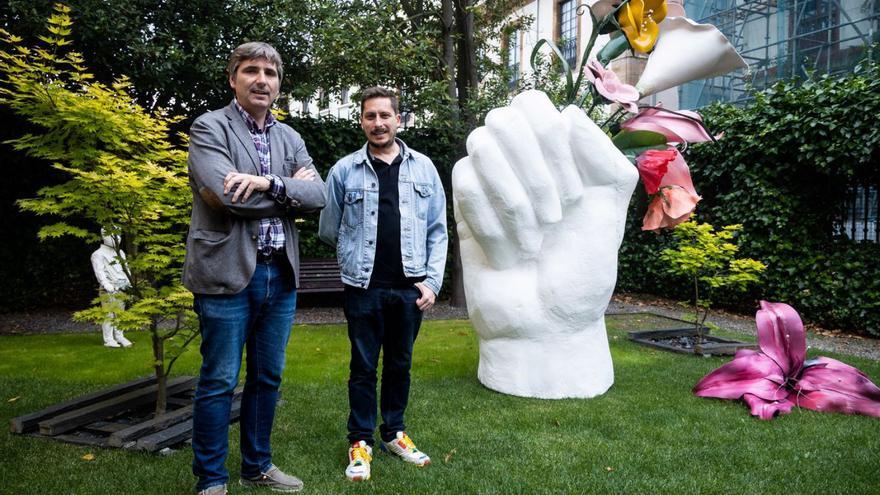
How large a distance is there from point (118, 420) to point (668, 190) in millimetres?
4412

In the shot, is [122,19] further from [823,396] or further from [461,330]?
[823,396]

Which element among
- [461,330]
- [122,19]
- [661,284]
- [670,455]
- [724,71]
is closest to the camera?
[670,455]

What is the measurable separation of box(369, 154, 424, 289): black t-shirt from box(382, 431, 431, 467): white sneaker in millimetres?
865

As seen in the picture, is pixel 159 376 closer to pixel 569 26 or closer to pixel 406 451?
pixel 406 451

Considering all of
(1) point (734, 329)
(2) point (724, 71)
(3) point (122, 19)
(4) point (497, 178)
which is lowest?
(1) point (734, 329)

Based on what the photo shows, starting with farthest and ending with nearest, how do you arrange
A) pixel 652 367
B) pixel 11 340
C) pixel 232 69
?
pixel 11 340 < pixel 652 367 < pixel 232 69

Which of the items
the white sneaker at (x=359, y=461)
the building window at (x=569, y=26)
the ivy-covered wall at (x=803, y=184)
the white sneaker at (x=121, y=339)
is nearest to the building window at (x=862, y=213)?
the ivy-covered wall at (x=803, y=184)

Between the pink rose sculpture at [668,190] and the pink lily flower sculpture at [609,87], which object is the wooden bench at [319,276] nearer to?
the pink rose sculpture at [668,190]

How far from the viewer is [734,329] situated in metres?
7.85

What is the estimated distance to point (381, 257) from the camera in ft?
10.1

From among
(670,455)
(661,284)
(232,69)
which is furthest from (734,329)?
(232,69)

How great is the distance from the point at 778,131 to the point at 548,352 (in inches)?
227

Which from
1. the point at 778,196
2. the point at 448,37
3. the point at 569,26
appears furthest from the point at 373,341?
the point at 569,26

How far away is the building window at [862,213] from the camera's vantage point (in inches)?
313
